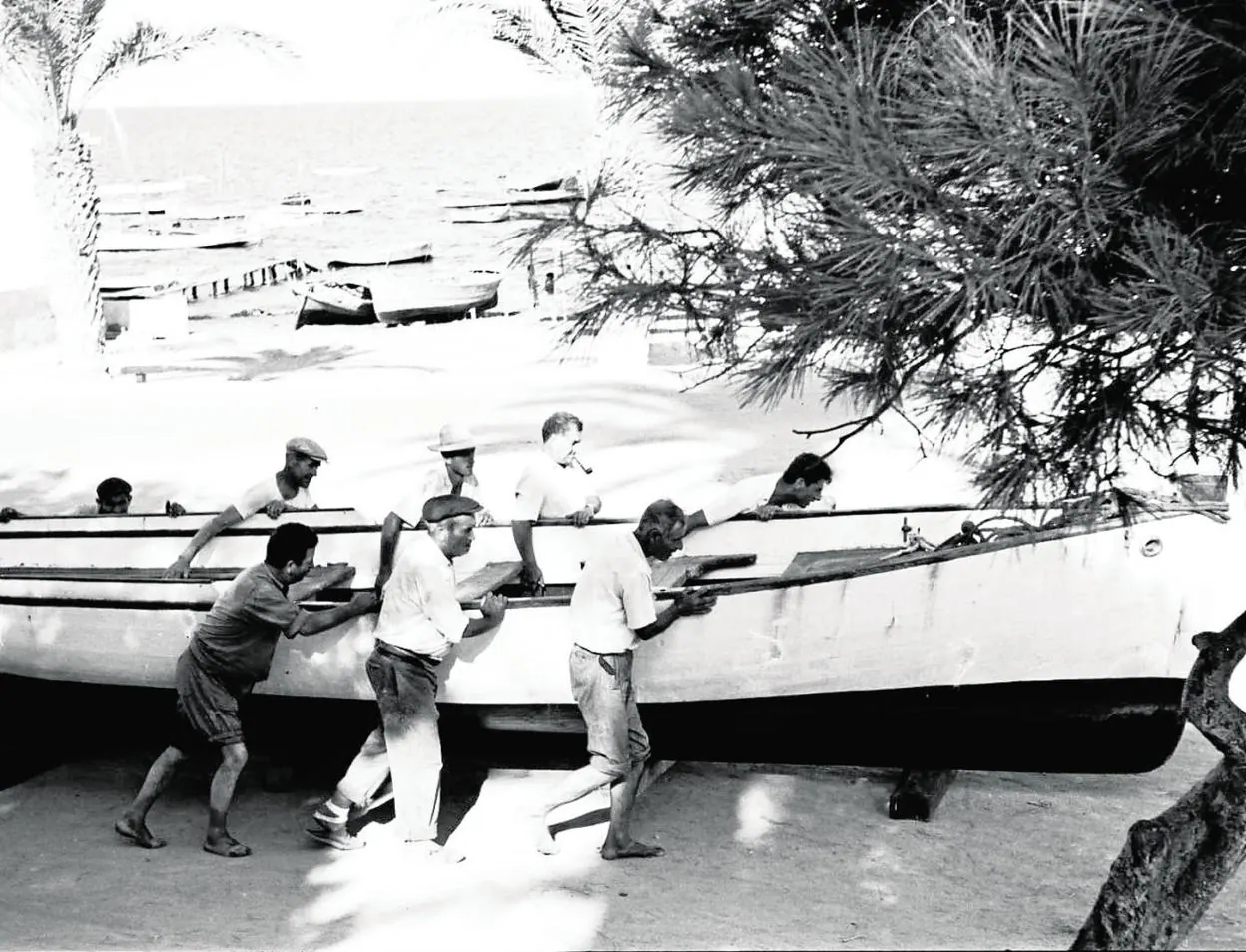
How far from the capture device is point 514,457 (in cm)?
1533

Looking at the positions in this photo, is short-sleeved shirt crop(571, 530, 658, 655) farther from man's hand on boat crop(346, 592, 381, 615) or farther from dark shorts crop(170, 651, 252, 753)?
dark shorts crop(170, 651, 252, 753)

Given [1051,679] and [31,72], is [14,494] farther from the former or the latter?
[1051,679]

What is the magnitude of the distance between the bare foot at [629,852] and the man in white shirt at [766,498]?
2.36 metres

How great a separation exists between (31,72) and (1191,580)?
59.1 feet

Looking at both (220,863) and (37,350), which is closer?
(220,863)

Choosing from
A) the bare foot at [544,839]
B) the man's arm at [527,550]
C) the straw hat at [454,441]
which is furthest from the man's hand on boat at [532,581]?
the bare foot at [544,839]

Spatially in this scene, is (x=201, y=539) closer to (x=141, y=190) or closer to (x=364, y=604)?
(x=364, y=604)

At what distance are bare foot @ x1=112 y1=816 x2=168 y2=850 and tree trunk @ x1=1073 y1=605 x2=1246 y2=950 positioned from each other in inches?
150

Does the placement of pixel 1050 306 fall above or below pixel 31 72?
below

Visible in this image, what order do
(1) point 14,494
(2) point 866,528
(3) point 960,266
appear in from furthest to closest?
(1) point 14,494 → (2) point 866,528 → (3) point 960,266

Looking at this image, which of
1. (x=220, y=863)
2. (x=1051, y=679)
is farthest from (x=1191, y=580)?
(x=220, y=863)

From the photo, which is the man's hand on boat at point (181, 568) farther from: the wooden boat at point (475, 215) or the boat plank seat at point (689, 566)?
the wooden boat at point (475, 215)

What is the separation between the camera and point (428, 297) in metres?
32.8

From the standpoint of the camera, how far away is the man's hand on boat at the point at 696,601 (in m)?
6.97
